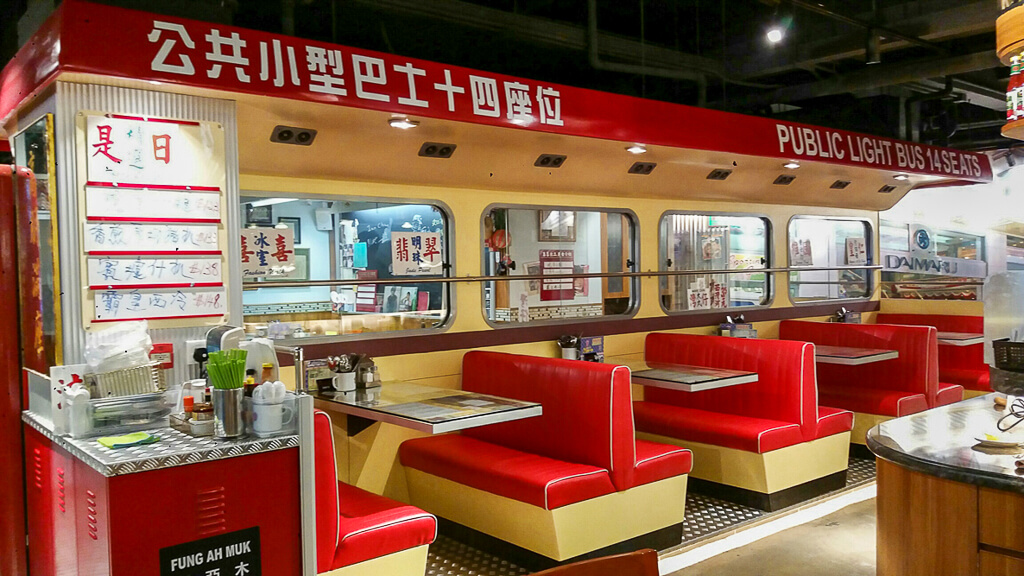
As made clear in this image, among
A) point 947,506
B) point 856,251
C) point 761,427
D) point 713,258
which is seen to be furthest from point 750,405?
point 856,251

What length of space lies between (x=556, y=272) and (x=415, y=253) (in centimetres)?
138

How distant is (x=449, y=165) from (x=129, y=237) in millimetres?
2136

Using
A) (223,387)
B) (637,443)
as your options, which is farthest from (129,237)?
(637,443)

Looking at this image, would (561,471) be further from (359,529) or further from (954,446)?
(954,446)

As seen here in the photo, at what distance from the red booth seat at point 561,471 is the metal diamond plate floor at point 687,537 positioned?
0.15 m

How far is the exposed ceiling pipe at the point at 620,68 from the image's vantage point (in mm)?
6016

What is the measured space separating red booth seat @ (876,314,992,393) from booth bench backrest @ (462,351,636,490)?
14.7 ft

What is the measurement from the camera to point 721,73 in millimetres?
7062

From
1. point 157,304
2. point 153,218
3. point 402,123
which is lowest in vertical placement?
point 157,304

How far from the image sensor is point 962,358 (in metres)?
7.39

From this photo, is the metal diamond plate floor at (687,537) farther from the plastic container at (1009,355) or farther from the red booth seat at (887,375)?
the plastic container at (1009,355)

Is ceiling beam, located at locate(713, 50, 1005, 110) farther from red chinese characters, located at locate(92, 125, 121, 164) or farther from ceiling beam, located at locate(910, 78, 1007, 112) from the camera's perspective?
red chinese characters, located at locate(92, 125, 121, 164)

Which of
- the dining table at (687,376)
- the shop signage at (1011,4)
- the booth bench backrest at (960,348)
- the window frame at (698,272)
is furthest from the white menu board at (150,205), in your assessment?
the booth bench backrest at (960,348)

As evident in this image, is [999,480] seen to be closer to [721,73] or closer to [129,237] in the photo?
[129,237]
